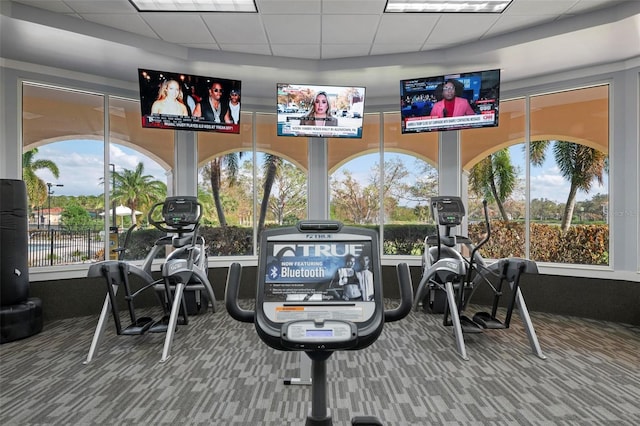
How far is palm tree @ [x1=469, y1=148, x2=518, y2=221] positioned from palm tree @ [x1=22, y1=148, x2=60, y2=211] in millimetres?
6082

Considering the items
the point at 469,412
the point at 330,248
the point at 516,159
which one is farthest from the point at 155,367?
the point at 516,159

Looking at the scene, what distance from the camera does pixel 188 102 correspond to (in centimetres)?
479

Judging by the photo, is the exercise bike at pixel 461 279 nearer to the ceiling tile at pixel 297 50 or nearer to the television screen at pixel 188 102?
the ceiling tile at pixel 297 50

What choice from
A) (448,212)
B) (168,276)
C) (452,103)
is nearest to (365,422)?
(168,276)

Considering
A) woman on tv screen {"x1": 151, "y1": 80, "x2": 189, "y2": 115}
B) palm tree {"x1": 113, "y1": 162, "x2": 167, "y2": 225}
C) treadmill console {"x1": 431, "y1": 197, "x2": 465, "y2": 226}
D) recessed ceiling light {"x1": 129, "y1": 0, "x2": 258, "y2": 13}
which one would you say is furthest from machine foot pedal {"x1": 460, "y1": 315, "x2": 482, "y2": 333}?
palm tree {"x1": 113, "y1": 162, "x2": 167, "y2": 225}

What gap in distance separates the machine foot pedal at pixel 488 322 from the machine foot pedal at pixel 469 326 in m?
0.05

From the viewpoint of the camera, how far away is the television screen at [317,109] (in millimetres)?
5195

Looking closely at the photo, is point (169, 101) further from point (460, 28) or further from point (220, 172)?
point (460, 28)

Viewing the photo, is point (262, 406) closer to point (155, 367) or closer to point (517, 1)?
point (155, 367)

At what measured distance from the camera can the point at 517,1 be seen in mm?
3783

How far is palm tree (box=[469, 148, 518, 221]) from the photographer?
5647 mm

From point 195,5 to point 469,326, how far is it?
173 inches

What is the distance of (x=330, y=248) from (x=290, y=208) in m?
5.28

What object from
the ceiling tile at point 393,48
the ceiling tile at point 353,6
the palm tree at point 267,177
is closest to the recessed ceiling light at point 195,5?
the ceiling tile at point 353,6
